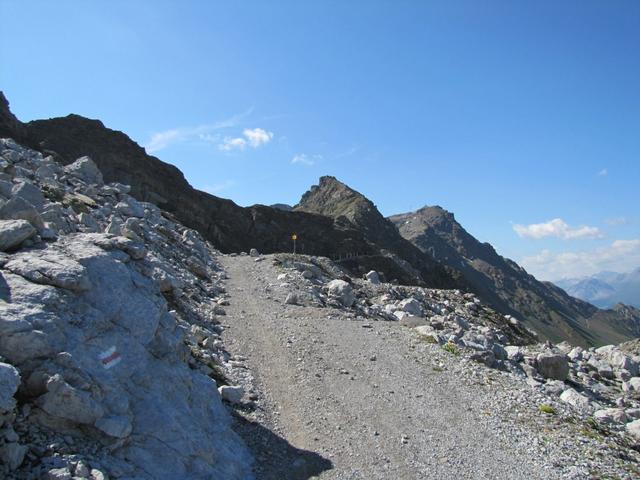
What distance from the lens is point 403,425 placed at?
15.3 m

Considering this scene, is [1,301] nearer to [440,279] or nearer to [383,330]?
[383,330]

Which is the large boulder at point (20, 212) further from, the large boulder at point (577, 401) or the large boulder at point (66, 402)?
the large boulder at point (577, 401)

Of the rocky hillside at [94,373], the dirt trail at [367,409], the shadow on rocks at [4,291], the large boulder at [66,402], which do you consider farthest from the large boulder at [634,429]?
the shadow on rocks at [4,291]

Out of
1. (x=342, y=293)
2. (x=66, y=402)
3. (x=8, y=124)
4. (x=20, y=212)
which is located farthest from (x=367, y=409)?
(x=8, y=124)

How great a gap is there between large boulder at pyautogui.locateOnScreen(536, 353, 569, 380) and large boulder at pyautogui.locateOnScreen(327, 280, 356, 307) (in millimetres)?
13290

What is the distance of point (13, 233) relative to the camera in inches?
426

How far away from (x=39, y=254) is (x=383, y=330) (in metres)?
18.6

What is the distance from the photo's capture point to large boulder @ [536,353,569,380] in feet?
80.9

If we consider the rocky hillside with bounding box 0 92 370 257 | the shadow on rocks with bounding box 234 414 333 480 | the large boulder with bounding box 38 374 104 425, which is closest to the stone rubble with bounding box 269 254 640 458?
the shadow on rocks with bounding box 234 414 333 480

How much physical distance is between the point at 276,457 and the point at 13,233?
8.19 meters

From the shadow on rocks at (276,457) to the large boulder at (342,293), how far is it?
2057 cm

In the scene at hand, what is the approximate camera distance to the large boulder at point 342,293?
A: 34.6 m

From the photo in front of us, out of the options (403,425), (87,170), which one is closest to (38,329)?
(403,425)

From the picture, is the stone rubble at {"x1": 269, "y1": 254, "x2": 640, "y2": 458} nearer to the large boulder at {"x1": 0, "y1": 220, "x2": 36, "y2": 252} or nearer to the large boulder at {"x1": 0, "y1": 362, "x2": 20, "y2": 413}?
the large boulder at {"x1": 0, "y1": 362, "x2": 20, "y2": 413}
